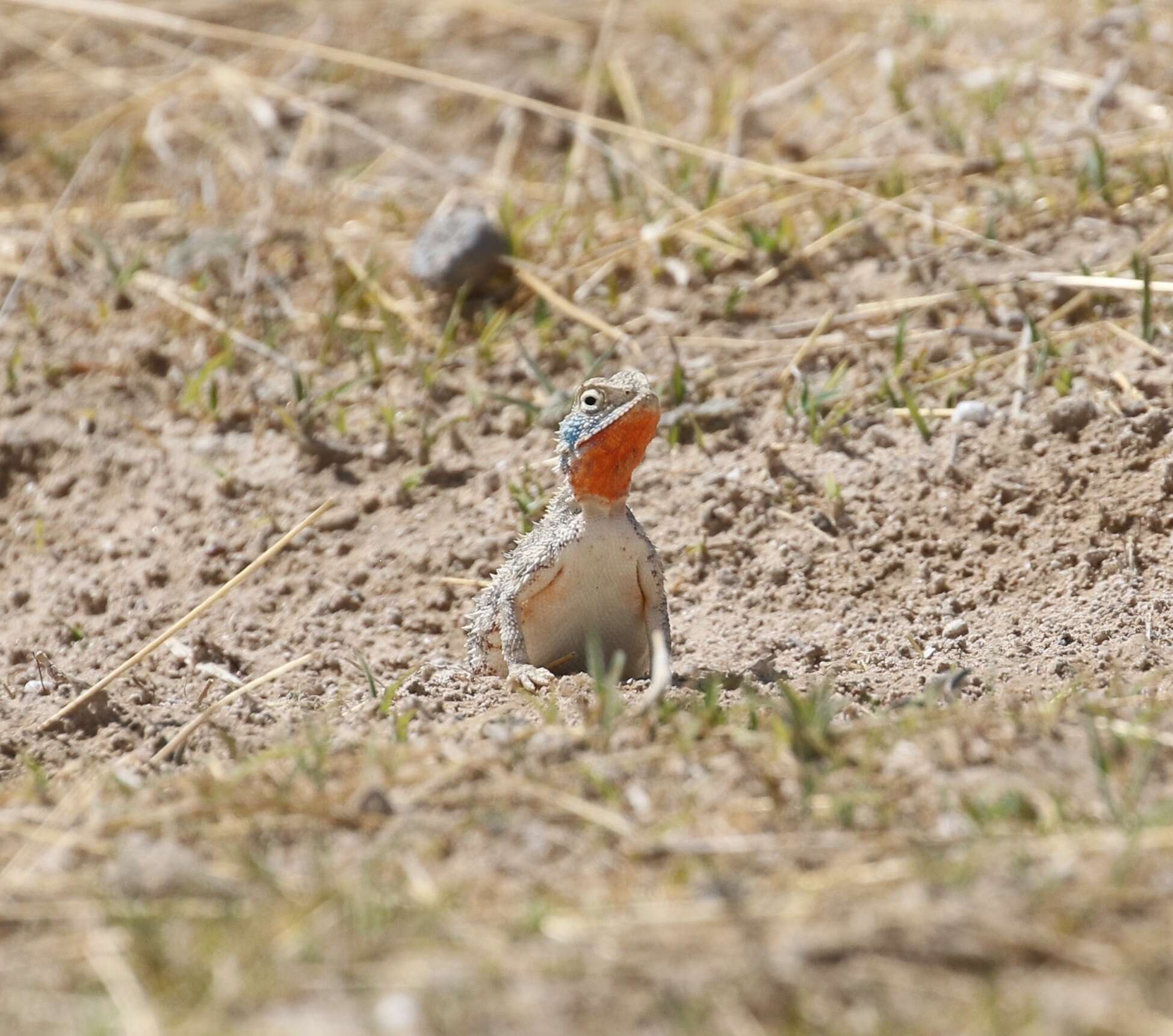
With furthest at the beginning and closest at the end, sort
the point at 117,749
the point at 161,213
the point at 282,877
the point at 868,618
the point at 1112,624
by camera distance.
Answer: the point at 161,213 < the point at 868,618 < the point at 1112,624 < the point at 117,749 < the point at 282,877

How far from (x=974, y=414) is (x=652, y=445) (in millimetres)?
1178

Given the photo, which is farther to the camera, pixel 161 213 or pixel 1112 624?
pixel 161 213

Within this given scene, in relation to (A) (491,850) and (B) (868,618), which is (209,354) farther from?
(A) (491,850)

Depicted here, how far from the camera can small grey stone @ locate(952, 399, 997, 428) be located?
17.9 ft

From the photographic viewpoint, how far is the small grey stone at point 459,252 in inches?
249

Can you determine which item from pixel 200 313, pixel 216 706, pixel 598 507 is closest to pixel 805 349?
pixel 598 507

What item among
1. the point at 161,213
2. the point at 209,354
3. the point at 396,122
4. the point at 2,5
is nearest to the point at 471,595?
the point at 209,354

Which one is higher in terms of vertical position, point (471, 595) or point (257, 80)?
point (257, 80)

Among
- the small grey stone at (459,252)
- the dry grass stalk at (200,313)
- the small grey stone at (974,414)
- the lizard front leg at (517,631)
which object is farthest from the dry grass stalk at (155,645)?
the small grey stone at (974,414)

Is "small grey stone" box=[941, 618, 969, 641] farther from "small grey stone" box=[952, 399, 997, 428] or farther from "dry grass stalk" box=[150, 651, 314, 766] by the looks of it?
"dry grass stalk" box=[150, 651, 314, 766]

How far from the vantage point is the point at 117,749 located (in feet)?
13.8

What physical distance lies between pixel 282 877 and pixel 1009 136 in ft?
16.7

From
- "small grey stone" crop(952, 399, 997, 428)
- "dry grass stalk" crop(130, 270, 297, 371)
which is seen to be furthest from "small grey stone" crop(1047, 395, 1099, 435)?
"dry grass stalk" crop(130, 270, 297, 371)

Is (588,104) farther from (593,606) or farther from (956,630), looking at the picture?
Result: (956,630)
